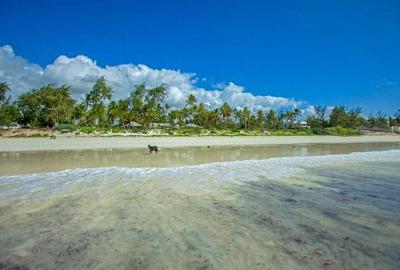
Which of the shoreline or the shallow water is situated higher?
the shallow water

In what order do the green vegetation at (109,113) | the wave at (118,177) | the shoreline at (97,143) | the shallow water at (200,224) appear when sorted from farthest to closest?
the green vegetation at (109,113), the shoreline at (97,143), the wave at (118,177), the shallow water at (200,224)

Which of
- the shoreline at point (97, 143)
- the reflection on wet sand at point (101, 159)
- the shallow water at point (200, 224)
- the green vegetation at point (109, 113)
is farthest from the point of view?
the green vegetation at point (109, 113)

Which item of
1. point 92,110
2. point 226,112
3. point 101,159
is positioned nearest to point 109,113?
point 92,110

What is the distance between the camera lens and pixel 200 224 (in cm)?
591

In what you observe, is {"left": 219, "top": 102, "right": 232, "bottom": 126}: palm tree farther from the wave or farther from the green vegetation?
the wave

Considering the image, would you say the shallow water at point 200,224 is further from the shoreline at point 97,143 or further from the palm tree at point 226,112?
the palm tree at point 226,112

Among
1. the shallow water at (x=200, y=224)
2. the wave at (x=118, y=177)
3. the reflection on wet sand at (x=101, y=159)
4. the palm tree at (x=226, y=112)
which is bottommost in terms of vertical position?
the reflection on wet sand at (x=101, y=159)

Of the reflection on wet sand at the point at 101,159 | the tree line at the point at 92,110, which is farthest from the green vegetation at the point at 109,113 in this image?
the reflection on wet sand at the point at 101,159

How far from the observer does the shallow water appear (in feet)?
14.1

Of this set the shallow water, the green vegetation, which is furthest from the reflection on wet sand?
the green vegetation

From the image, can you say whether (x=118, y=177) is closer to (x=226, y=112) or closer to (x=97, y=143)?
(x=97, y=143)

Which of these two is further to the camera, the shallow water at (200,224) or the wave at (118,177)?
the wave at (118,177)

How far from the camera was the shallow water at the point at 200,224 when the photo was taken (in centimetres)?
430

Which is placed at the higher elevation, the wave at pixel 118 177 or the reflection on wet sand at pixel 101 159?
the wave at pixel 118 177
